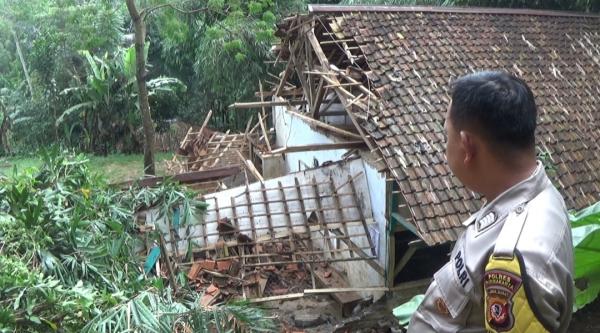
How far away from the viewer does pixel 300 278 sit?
8125 millimetres

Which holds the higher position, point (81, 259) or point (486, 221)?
point (486, 221)

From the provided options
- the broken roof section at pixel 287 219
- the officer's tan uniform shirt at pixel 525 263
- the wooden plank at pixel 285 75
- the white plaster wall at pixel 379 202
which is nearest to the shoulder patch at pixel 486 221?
the officer's tan uniform shirt at pixel 525 263

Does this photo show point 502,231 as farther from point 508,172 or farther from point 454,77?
point 454,77

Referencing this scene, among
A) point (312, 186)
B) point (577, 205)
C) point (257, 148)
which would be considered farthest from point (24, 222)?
point (257, 148)

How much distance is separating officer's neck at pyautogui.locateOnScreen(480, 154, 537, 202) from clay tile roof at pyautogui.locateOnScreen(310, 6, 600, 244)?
4254mm

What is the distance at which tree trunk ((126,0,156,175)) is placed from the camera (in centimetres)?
845

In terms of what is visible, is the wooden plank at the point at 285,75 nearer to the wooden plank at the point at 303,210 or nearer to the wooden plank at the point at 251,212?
the wooden plank at the point at 303,210

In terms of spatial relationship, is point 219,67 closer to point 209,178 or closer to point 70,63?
point 70,63

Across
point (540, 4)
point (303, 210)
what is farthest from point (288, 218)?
point (540, 4)

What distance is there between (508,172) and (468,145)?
0.42 ft

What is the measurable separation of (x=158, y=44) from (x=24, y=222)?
48.6 ft

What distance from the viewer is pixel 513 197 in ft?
4.33

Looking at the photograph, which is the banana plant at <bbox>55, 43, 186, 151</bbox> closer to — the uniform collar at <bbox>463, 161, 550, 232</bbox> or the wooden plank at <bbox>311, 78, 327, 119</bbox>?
the wooden plank at <bbox>311, 78, 327, 119</bbox>

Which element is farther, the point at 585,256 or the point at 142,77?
the point at 142,77
